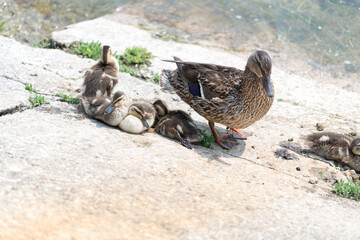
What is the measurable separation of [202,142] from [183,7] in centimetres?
629

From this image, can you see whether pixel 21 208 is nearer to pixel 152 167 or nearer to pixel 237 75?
pixel 152 167

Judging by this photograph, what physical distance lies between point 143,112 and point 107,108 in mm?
439

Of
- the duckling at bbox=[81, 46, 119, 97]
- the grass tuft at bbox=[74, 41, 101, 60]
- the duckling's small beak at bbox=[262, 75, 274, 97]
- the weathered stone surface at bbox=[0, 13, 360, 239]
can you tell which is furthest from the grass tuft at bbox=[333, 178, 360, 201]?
the grass tuft at bbox=[74, 41, 101, 60]

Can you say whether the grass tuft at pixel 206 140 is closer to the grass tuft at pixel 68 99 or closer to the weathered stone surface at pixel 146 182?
the weathered stone surface at pixel 146 182

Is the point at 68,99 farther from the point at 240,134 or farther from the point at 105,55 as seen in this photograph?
the point at 240,134

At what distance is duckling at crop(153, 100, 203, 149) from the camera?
500cm

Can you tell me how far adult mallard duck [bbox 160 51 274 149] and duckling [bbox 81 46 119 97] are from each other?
3.12 ft

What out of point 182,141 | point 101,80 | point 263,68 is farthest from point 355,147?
point 101,80

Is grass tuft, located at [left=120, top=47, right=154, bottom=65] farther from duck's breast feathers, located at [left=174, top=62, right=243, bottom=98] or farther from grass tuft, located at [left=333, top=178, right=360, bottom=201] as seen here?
grass tuft, located at [left=333, top=178, right=360, bottom=201]

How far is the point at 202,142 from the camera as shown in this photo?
526cm

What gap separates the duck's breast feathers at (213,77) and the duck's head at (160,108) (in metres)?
0.45

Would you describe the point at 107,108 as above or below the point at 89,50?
above

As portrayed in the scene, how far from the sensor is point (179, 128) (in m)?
5.00

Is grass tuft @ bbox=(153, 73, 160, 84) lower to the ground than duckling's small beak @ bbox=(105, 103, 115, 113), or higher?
lower
